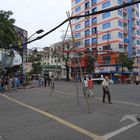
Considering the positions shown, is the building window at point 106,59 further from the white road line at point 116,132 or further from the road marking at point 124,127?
the white road line at point 116,132

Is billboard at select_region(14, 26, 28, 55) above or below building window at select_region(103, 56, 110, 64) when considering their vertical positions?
above

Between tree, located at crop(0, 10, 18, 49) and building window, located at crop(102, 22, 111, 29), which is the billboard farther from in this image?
building window, located at crop(102, 22, 111, 29)

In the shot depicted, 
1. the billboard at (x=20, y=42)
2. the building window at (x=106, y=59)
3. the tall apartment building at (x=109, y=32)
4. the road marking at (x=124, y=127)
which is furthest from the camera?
the building window at (x=106, y=59)

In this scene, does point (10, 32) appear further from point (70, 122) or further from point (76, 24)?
point (76, 24)

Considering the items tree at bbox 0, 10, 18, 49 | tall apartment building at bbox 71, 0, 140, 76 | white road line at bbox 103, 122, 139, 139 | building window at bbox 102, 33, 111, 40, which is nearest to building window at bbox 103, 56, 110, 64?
tall apartment building at bbox 71, 0, 140, 76

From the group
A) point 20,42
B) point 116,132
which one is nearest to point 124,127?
point 116,132

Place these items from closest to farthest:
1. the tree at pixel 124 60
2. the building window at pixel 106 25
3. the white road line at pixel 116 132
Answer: the white road line at pixel 116 132 < the tree at pixel 124 60 < the building window at pixel 106 25

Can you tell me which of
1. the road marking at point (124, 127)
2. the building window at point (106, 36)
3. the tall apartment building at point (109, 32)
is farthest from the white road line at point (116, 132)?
the building window at point (106, 36)

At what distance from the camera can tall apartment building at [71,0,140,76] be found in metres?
68.7

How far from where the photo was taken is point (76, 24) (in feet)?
274

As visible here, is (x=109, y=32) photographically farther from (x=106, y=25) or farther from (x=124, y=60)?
(x=124, y=60)

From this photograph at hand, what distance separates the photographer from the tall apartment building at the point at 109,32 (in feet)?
225

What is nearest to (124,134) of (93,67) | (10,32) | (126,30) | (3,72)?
(10,32)

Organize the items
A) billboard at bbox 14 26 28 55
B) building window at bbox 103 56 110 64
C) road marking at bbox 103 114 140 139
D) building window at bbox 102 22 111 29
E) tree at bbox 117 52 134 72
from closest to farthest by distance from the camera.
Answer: road marking at bbox 103 114 140 139, billboard at bbox 14 26 28 55, tree at bbox 117 52 134 72, building window at bbox 102 22 111 29, building window at bbox 103 56 110 64
